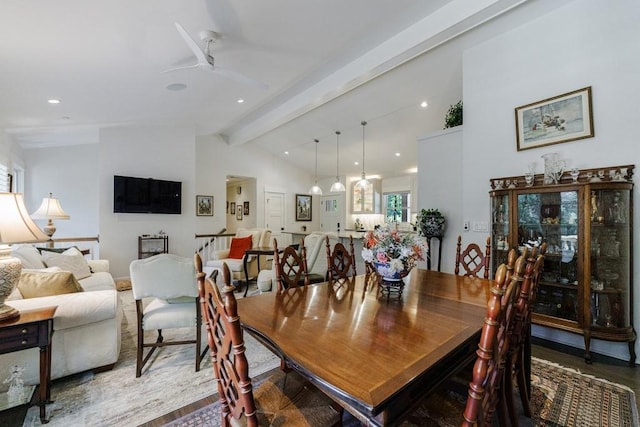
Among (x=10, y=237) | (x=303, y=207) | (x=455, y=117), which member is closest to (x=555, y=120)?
(x=455, y=117)

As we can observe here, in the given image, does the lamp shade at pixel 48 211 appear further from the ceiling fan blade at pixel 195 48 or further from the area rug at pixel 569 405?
the area rug at pixel 569 405

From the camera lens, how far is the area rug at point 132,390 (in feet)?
5.87

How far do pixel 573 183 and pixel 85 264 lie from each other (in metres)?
5.55

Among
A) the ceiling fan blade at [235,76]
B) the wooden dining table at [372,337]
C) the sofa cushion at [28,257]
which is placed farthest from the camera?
the ceiling fan blade at [235,76]

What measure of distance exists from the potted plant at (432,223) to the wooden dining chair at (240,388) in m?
3.00

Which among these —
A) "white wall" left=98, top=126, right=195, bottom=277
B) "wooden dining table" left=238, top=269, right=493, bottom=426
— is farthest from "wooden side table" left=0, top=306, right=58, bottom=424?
"white wall" left=98, top=126, right=195, bottom=277

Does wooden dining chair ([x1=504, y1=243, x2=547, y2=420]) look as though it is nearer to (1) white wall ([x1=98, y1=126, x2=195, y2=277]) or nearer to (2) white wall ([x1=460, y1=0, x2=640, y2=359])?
(2) white wall ([x1=460, y1=0, x2=640, y2=359])

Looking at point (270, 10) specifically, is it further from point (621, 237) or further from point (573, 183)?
point (621, 237)

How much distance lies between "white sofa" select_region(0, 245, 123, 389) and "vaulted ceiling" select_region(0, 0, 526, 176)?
229cm

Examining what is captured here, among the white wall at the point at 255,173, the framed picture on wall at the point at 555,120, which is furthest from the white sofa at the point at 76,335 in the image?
the white wall at the point at 255,173

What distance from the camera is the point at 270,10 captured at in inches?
106

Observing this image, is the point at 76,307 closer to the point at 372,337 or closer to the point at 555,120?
the point at 372,337

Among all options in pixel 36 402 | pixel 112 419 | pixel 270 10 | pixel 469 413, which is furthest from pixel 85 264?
pixel 469 413

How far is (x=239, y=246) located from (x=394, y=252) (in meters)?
4.14
